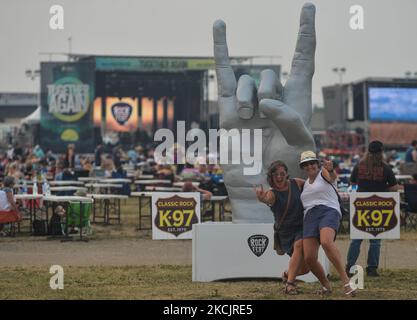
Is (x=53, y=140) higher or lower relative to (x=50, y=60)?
lower

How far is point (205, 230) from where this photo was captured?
13906 mm

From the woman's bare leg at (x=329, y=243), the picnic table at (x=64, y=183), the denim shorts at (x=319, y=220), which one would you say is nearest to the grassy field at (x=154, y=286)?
the woman's bare leg at (x=329, y=243)

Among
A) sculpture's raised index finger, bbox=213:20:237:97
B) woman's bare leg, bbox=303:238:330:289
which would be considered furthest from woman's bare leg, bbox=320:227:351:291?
sculpture's raised index finger, bbox=213:20:237:97

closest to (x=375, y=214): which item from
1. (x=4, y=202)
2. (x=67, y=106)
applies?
(x=4, y=202)

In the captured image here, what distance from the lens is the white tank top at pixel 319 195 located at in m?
12.2

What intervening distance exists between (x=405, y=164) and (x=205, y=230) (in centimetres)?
1884

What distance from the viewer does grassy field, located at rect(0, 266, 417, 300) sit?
12539mm

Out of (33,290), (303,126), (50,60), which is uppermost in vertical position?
(50,60)

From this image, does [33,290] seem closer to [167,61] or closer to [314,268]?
[314,268]

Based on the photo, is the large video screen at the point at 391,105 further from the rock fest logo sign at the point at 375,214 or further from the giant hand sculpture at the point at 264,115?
the rock fest logo sign at the point at 375,214

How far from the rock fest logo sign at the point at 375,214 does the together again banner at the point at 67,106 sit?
35.8m

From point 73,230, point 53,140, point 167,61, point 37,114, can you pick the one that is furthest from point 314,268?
point 37,114

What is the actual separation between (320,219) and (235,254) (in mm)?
1994

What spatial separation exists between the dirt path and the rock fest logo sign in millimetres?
1136
